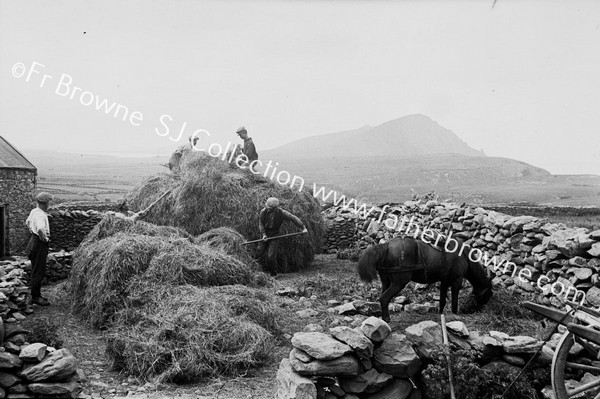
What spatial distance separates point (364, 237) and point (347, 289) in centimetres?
585

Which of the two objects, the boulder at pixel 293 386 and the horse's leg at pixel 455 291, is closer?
the boulder at pixel 293 386

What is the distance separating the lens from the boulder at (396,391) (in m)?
4.73

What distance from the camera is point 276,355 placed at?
20.2 feet

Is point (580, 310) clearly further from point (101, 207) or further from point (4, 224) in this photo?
point (101, 207)

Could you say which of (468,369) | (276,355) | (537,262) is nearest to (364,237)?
(537,262)

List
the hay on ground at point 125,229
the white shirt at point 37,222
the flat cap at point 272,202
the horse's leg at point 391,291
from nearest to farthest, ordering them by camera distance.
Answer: the horse's leg at point 391,291 < the white shirt at point 37,222 < the hay on ground at point 125,229 < the flat cap at point 272,202

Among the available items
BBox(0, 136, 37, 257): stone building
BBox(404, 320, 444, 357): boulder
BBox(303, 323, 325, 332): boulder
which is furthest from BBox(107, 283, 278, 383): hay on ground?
BBox(0, 136, 37, 257): stone building

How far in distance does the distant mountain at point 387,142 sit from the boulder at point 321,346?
6104cm

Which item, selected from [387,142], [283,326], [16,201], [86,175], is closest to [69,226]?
[16,201]

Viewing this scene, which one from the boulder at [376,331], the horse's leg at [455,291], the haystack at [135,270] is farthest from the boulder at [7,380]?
the horse's leg at [455,291]

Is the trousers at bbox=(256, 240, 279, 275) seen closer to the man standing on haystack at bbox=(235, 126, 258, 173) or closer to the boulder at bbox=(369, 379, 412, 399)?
the man standing on haystack at bbox=(235, 126, 258, 173)

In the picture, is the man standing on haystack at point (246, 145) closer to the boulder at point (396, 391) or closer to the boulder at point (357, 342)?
the boulder at point (357, 342)

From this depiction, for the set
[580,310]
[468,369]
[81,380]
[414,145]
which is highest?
[414,145]

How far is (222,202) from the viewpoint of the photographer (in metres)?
11.4
